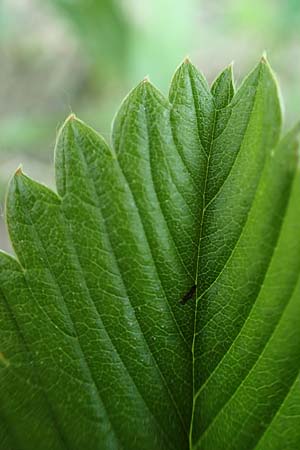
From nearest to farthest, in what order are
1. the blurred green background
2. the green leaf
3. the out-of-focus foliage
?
the green leaf → the blurred green background → the out-of-focus foliage

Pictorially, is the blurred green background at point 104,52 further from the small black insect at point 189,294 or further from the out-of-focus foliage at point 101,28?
the small black insect at point 189,294

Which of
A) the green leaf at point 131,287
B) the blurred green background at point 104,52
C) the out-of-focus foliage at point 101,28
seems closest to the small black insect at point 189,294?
the green leaf at point 131,287

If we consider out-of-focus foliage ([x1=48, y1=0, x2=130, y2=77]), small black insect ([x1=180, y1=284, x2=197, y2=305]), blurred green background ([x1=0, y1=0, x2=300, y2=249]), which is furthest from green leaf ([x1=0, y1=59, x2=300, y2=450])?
out-of-focus foliage ([x1=48, y1=0, x2=130, y2=77])

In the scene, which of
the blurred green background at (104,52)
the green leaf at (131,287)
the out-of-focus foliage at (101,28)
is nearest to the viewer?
the green leaf at (131,287)

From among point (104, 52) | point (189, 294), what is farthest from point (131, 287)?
point (104, 52)

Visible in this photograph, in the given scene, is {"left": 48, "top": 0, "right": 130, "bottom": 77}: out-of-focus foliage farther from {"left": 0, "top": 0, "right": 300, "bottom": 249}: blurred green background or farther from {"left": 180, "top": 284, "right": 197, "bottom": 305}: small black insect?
{"left": 180, "top": 284, "right": 197, "bottom": 305}: small black insect

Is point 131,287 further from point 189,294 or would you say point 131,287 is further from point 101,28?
point 101,28

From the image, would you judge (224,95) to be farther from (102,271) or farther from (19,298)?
(19,298)
